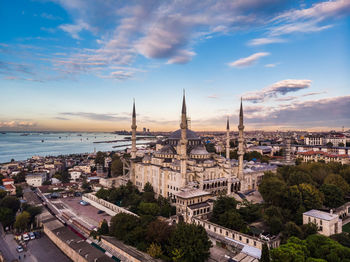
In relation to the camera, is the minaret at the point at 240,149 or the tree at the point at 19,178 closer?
the minaret at the point at 240,149

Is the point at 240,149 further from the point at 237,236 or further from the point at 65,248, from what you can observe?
the point at 65,248

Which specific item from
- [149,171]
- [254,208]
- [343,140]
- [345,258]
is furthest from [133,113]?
[343,140]

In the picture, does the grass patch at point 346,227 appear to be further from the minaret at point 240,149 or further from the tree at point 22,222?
the tree at point 22,222

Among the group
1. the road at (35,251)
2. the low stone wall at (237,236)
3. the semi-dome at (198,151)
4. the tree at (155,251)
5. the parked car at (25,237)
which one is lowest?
the road at (35,251)

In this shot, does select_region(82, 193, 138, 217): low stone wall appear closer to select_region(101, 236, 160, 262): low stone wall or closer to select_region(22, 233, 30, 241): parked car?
select_region(101, 236, 160, 262): low stone wall

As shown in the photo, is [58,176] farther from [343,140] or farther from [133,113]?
[343,140]

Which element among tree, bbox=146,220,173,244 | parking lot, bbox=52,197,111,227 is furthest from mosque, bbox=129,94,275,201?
parking lot, bbox=52,197,111,227

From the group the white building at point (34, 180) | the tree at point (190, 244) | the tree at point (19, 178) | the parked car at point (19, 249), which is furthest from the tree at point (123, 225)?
the tree at point (19, 178)
